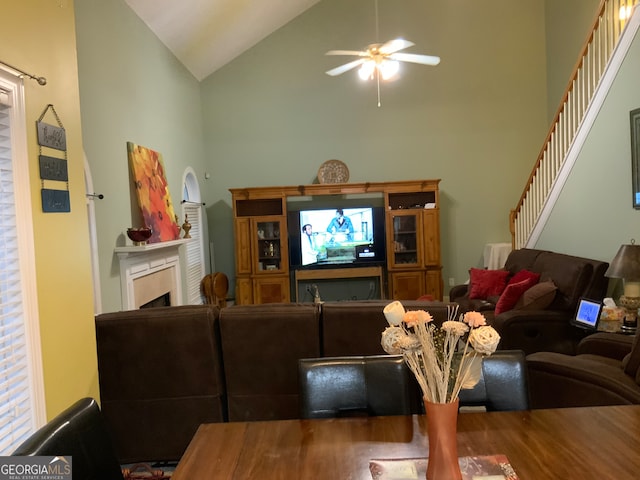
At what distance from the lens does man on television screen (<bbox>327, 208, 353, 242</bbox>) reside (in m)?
6.92

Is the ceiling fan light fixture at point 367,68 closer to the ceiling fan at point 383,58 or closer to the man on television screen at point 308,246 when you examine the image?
the ceiling fan at point 383,58

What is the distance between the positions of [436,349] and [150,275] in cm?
395

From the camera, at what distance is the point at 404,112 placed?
7.27m

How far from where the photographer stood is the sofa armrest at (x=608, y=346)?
288 cm

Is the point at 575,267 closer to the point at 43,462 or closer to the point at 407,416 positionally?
the point at 407,416

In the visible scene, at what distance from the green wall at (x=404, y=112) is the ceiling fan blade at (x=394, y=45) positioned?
2.78m

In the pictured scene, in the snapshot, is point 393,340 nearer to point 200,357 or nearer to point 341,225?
point 200,357

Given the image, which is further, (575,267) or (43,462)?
(575,267)

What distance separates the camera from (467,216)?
7.34 metres

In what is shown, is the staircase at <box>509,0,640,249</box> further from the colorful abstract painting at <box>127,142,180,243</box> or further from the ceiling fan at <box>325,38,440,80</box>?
the colorful abstract painting at <box>127,142,180,243</box>

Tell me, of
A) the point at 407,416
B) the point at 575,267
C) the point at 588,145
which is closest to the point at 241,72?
the point at 588,145

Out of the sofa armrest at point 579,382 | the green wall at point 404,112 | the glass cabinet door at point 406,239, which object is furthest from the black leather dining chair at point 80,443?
the green wall at point 404,112

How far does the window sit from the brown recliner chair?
241 cm

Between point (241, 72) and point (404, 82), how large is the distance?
8.12 ft
